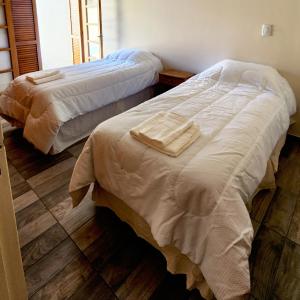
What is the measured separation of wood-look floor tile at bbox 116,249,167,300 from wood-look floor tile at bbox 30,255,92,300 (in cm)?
22

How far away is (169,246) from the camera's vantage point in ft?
4.54

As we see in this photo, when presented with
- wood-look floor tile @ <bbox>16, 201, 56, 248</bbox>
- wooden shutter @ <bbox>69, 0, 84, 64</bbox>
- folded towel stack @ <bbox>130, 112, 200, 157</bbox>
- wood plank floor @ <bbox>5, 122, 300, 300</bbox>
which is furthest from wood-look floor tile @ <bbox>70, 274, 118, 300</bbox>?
wooden shutter @ <bbox>69, 0, 84, 64</bbox>

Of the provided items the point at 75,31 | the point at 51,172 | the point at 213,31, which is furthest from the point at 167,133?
the point at 75,31

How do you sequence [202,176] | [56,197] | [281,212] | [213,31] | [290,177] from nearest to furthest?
[202,176]
[281,212]
[56,197]
[290,177]
[213,31]

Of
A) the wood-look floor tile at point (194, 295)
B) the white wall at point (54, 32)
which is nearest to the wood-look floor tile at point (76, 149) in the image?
the wood-look floor tile at point (194, 295)

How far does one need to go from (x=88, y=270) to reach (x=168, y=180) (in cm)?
71

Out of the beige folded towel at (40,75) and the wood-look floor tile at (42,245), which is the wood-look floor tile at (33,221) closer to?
the wood-look floor tile at (42,245)

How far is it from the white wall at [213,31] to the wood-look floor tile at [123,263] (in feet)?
7.77

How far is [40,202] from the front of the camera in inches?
79.0

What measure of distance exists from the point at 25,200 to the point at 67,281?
0.85 metres

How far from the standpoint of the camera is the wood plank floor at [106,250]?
1.40 metres

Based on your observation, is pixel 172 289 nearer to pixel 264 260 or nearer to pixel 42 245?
pixel 264 260

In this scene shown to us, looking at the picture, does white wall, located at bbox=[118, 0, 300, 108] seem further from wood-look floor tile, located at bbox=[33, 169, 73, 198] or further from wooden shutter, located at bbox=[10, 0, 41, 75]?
wood-look floor tile, located at bbox=[33, 169, 73, 198]

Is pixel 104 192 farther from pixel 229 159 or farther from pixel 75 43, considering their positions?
pixel 75 43
